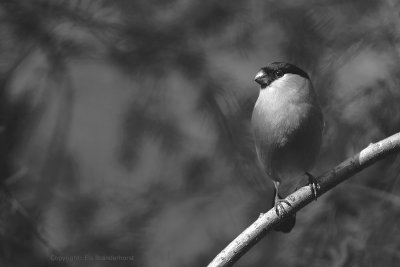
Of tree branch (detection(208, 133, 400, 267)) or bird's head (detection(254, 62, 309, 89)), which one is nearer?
tree branch (detection(208, 133, 400, 267))

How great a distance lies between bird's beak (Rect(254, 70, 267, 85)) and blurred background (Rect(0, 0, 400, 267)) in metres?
0.10

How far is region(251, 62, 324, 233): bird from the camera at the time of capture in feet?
13.0

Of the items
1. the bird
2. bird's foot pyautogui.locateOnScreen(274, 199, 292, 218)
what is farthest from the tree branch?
the bird

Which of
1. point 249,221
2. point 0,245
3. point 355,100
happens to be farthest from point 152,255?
point 355,100

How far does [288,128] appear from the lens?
3.95 metres

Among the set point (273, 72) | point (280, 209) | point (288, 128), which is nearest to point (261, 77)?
point (273, 72)

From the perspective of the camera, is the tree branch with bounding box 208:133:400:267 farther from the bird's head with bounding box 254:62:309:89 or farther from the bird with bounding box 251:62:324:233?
Answer: the bird's head with bounding box 254:62:309:89

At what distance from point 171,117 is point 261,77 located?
2.22 feet

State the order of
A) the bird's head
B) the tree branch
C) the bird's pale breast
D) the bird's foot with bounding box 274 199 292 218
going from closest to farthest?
1. the tree branch
2. the bird's foot with bounding box 274 199 292 218
3. the bird's pale breast
4. the bird's head

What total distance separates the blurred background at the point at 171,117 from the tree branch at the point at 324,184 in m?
0.85

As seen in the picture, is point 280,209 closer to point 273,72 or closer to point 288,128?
point 288,128

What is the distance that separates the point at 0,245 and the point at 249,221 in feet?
5.42

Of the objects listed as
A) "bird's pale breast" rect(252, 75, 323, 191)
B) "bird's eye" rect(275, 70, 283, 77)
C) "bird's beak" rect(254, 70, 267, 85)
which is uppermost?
"bird's beak" rect(254, 70, 267, 85)

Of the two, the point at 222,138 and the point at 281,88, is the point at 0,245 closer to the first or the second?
the point at 222,138
